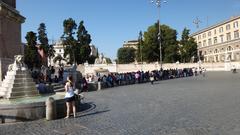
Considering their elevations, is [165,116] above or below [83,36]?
below

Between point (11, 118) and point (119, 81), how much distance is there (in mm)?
24394

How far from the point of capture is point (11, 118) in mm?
11227

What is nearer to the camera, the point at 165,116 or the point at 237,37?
the point at 165,116

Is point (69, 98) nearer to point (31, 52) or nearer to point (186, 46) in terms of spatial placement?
point (31, 52)

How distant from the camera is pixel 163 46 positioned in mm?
83188

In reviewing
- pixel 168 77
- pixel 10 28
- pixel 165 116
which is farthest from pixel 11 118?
pixel 168 77

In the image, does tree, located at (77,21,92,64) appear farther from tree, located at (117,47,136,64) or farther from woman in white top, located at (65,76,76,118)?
tree, located at (117,47,136,64)

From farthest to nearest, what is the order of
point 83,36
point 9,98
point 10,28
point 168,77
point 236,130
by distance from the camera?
point 83,36 → point 168,77 → point 10,28 → point 9,98 → point 236,130

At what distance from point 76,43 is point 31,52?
33.3 ft

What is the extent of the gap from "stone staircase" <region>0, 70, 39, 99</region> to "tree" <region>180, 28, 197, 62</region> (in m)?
73.9

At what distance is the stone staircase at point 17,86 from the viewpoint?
1442cm

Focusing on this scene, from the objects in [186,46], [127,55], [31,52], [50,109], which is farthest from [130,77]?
[127,55]

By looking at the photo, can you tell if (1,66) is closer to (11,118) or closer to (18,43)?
(18,43)

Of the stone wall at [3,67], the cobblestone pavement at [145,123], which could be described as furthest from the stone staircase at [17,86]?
the stone wall at [3,67]
